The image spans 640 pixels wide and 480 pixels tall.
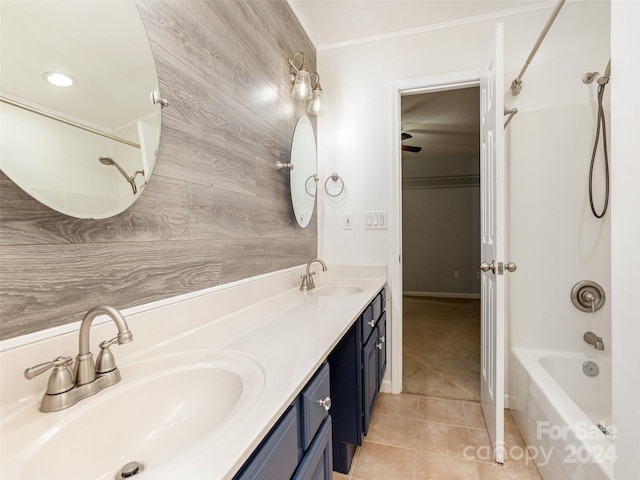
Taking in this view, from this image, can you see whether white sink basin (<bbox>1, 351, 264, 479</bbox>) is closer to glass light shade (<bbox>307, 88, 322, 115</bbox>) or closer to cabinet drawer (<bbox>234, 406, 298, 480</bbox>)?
cabinet drawer (<bbox>234, 406, 298, 480</bbox>)

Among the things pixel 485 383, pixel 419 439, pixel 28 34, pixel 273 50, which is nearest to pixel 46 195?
pixel 28 34

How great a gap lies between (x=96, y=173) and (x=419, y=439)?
186 centimetres

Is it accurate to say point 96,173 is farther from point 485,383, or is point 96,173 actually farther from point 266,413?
point 485,383

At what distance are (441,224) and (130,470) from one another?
5.31 metres

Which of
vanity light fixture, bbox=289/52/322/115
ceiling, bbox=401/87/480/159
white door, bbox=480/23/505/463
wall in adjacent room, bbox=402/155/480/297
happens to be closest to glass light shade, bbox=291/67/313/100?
vanity light fixture, bbox=289/52/322/115

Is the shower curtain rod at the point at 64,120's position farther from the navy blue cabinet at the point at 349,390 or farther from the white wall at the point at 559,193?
the white wall at the point at 559,193

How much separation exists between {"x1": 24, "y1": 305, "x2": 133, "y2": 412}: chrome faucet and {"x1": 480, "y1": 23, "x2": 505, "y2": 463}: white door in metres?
1.47

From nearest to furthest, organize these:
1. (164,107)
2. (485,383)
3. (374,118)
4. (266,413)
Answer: (266,413), (164,107), (485,383), (374,118)

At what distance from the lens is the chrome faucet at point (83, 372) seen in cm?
55

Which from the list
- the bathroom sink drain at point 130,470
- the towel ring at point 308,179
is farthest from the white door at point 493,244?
the bathroom sink drain at point 130,470

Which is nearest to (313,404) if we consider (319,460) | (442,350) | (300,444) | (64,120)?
(300,444)

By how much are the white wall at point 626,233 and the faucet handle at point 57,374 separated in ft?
3.44

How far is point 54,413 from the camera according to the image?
1.77 feet

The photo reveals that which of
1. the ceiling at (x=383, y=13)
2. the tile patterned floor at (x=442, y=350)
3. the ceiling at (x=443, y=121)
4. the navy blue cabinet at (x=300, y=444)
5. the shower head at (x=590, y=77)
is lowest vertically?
the tile patterned floor at (x=442, y=350)
